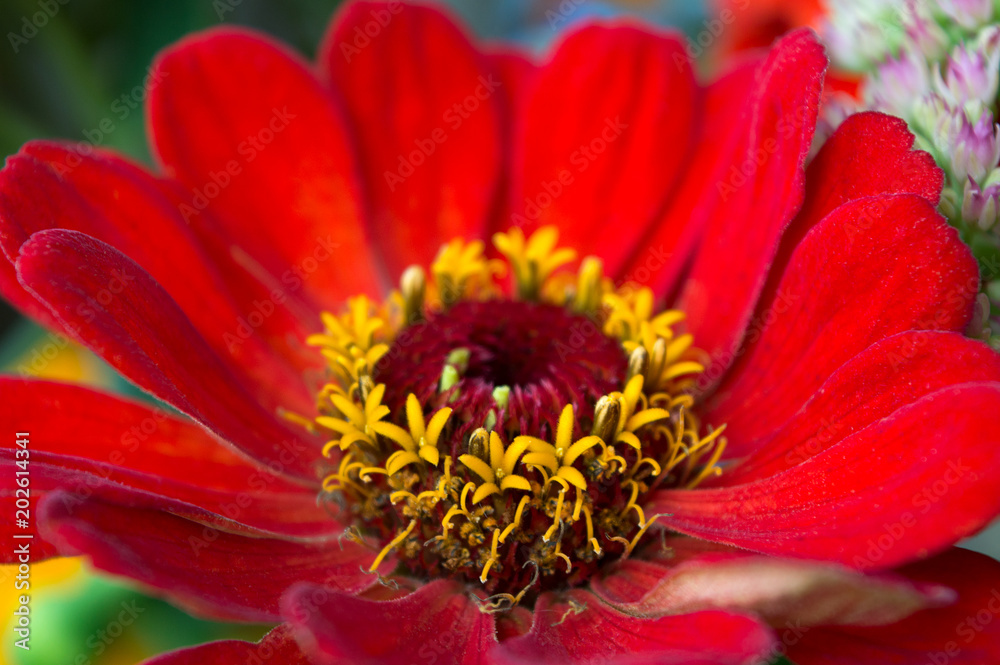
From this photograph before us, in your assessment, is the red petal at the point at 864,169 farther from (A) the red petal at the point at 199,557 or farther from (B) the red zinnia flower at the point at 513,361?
(A) the red petal at the point at 199,557

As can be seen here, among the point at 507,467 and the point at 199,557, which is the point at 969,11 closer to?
the point at 507,467

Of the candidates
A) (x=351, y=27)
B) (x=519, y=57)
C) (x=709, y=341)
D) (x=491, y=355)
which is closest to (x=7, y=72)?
(x=351, y=27)

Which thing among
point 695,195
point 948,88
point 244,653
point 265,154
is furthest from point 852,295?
point 265,154

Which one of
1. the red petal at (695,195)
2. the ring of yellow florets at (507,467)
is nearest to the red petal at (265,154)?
the ring of yellow florets at (507,467)

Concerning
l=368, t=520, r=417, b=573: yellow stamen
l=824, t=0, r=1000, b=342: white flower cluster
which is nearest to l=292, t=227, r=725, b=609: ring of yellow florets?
l=368, t=520, r=417, b=573: yellow stamen

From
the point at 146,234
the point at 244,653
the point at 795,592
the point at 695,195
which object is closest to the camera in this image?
the point at 795,592

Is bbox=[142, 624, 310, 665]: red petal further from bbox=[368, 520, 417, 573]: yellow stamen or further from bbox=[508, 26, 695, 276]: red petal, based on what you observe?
bbox=[508, 26, 695, 276]: red petal
